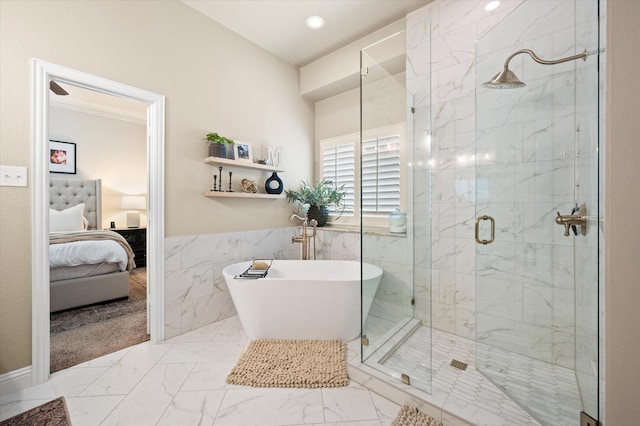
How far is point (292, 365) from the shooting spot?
186 cm

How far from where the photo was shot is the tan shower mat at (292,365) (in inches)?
66.4

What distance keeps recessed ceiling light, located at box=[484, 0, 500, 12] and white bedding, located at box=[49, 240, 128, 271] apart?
430 cm

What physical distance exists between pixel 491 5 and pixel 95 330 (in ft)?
13.9

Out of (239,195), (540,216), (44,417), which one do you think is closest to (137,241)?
(239,195)

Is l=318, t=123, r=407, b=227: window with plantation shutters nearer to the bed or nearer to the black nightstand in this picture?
the bed

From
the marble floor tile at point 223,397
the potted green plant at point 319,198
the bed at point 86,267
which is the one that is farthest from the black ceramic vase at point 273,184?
the bed at point 86,267

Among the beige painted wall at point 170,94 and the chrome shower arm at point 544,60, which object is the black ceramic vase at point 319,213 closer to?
the beige painted wall at point 170,94

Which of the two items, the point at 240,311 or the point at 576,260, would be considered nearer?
the point at 576,260

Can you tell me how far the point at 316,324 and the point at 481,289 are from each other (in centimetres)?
121

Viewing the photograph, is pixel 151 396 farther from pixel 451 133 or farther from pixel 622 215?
pixel 451 133

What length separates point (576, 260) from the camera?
1386mm

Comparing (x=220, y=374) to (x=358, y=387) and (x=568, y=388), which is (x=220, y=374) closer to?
(x=358, y=387)

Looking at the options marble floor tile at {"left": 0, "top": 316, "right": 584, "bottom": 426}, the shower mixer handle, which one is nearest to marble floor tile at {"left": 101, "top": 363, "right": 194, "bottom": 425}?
marble floor tile at {"left": 0, "top": 316, "right": 584, "bottom": 426}

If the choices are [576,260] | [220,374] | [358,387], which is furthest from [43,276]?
[576,260]
